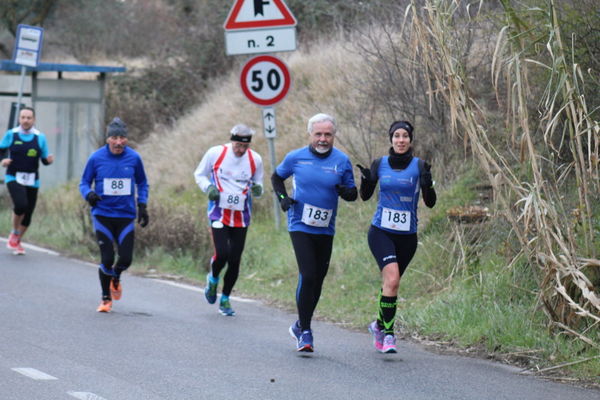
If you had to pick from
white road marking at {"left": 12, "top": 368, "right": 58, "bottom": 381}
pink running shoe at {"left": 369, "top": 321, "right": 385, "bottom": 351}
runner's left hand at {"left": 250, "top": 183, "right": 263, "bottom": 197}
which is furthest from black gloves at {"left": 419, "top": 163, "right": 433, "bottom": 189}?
white road marking at {"left": 12, "top": 368, "right": 58, "bottom": 381}

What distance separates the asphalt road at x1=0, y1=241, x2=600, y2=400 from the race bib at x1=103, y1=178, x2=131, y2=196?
44.9 inches

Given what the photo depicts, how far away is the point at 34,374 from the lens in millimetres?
7723

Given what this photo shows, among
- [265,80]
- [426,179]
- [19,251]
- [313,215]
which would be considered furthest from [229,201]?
[19,251]

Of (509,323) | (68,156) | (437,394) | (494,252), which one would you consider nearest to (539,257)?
(509,323)

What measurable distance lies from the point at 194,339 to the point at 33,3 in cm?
3328

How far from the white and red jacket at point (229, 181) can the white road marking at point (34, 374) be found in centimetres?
382

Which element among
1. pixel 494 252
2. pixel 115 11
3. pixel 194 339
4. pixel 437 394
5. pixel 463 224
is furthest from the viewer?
pixel 115 11

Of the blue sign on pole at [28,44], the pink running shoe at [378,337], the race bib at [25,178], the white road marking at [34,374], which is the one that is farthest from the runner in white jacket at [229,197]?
the blue sign on pole at [28,44]

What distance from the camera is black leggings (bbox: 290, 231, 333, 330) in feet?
30.5

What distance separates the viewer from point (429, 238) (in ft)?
42.5

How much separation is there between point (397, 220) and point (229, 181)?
2.71 metres

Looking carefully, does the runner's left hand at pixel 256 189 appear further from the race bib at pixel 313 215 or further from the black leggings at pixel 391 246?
the black leggings at pixel 391 246

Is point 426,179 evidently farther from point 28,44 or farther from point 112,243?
point 28,44

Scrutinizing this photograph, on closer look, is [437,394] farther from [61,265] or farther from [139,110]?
[139,110]
